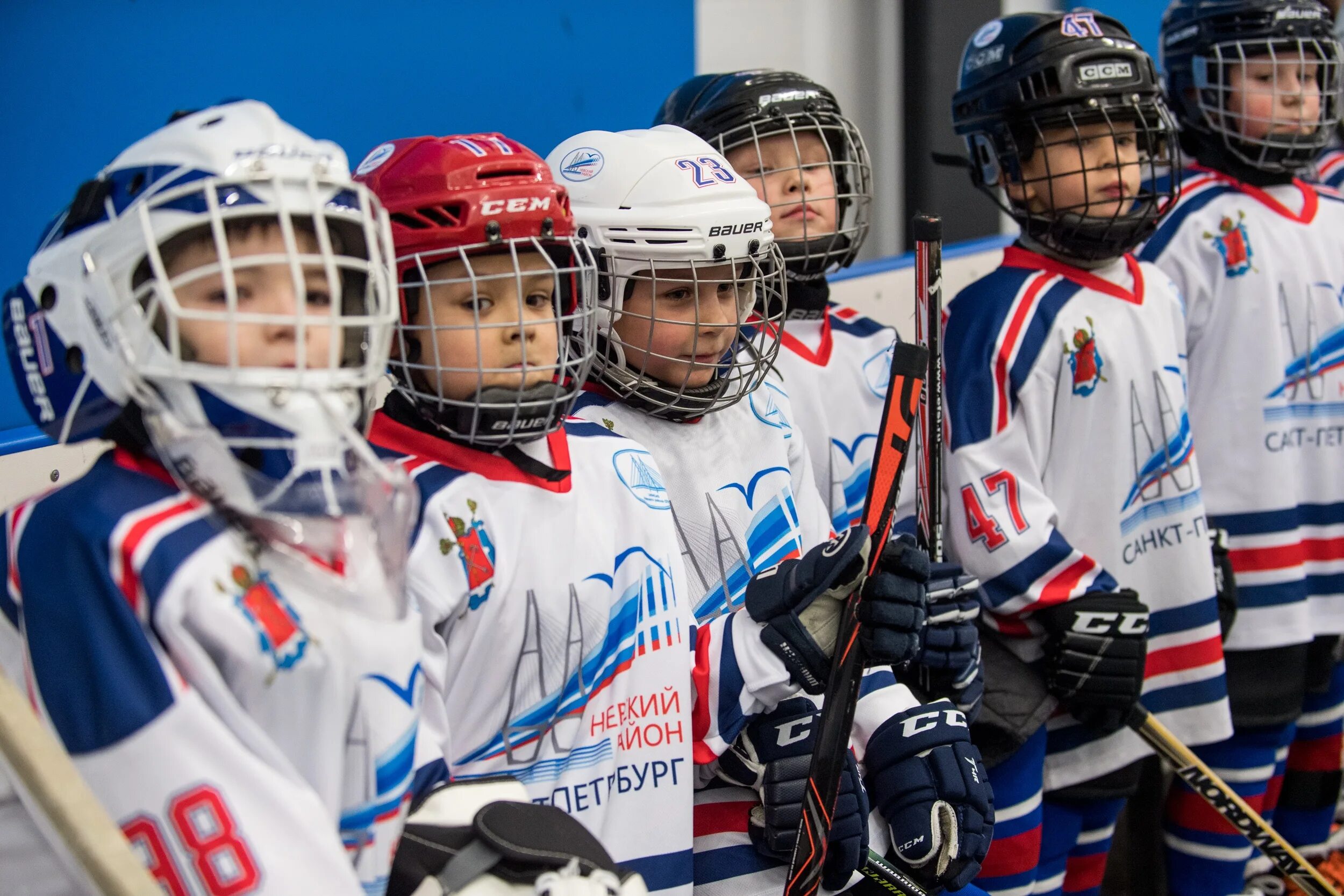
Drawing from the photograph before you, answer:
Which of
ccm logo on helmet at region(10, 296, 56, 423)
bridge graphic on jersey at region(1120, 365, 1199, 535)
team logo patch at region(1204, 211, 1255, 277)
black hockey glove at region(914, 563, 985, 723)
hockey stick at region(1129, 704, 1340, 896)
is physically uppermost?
ccm logo on helmet at region(10, 296, 56, 423)

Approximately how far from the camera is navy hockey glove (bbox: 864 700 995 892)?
1.79 metres

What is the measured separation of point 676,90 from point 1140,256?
3.79ft

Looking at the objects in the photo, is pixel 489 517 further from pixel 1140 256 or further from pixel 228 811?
pixel 1140 256

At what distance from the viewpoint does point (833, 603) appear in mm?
1596

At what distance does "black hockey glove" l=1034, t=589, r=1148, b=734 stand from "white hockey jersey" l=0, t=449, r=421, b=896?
1.50 meters

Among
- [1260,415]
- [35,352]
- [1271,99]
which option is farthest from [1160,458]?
[35,352]

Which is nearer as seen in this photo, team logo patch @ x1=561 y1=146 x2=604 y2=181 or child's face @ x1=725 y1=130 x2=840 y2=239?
team logo patch @ x1=561 y1=146 x2=604 y2=181

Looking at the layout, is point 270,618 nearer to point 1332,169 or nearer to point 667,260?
point 667,260

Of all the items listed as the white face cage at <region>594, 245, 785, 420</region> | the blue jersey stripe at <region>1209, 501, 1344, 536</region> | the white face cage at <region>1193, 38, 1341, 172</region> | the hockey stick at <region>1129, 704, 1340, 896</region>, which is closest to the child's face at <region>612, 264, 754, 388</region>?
the white face cage at <region>594, 245, 785, 420</region>

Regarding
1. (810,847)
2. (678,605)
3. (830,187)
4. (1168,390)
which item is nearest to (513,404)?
(678,605)

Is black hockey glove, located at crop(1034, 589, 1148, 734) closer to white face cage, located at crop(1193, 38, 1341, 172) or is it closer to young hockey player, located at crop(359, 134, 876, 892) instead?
young hockey player, located at crop(359, 134, 876, 892)

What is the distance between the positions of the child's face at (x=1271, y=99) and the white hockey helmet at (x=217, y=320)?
2.30m

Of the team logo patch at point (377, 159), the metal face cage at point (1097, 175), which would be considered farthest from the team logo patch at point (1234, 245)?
the team logo patch at point (377, 159)

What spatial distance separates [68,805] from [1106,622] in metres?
1.79
